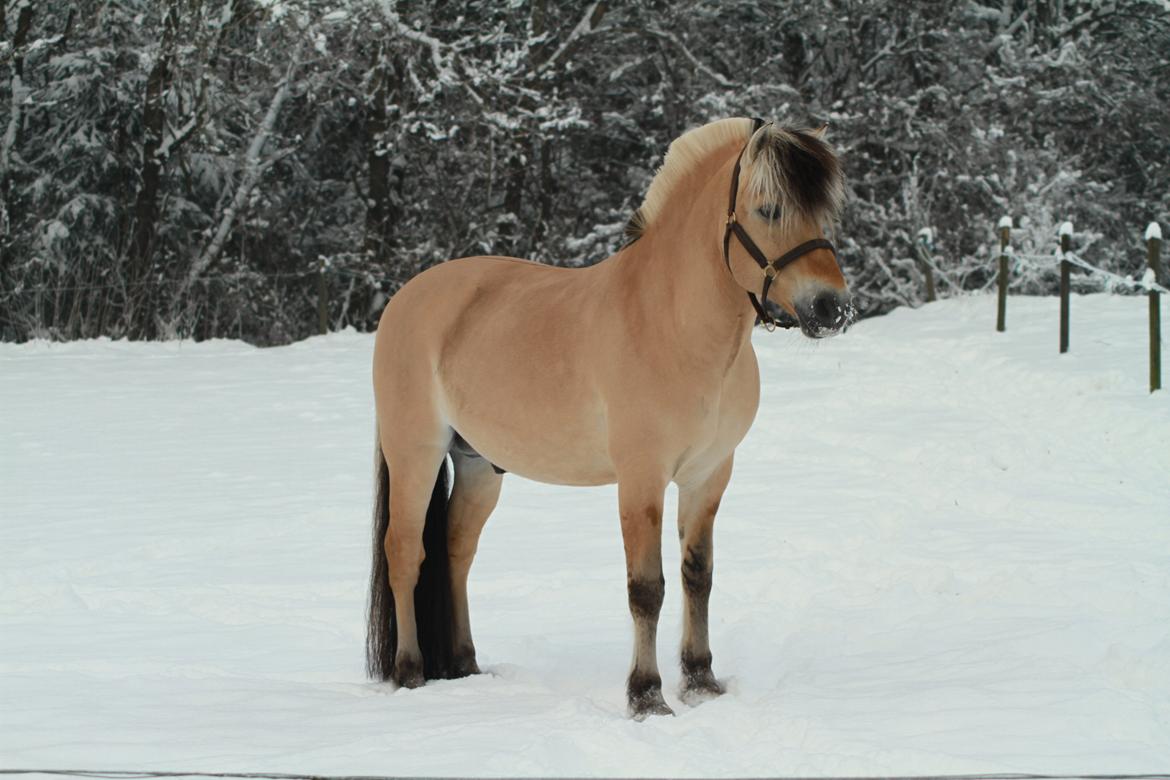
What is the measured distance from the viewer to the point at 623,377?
3770 millimetres

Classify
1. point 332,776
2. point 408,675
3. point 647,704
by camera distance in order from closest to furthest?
point 332,776 < point 647,704 < point 408,675

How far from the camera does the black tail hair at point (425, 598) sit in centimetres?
452

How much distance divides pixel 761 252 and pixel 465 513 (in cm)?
185

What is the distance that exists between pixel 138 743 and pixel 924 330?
13428mm

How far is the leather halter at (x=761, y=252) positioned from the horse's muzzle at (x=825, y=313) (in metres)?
0.15

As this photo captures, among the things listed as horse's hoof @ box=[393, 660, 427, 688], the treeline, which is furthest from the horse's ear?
the treeline

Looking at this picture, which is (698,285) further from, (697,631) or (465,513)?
(465,513)

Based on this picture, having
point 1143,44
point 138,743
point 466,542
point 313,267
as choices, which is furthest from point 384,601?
point 1143,44

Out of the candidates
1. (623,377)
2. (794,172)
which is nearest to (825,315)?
(794,172)

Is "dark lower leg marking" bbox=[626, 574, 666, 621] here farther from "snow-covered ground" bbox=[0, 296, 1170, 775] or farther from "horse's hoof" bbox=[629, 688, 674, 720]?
"snow-covered ground" bbox=[0, 296, 1170, 775]

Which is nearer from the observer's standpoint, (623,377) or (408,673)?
(623,377)

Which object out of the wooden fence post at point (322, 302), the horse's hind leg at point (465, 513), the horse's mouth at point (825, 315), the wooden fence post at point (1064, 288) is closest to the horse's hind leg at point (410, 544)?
the horse's hind leg at point (465, 513)

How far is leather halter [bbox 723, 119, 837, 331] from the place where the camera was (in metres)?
3.41

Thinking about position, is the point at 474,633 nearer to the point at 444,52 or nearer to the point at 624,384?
the point at 624,384
